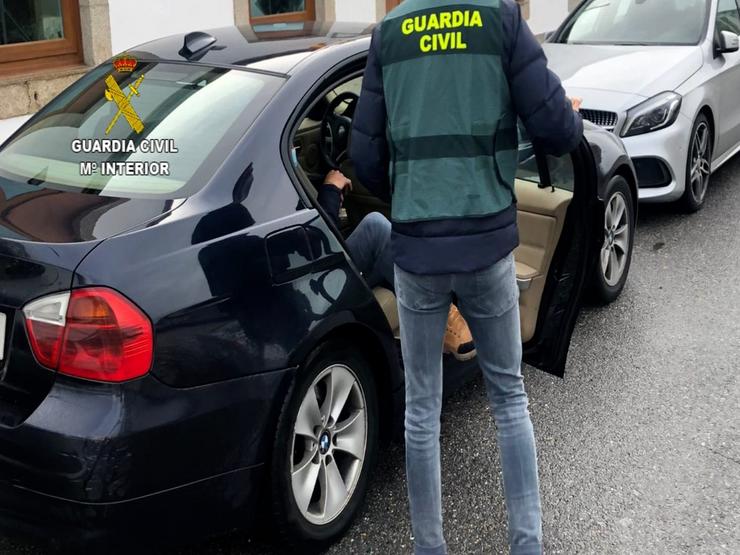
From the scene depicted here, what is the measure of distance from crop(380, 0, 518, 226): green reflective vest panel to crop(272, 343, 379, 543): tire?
696 millimetres

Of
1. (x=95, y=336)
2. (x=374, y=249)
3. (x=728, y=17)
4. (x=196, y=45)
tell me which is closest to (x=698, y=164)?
(x=728, y=17)

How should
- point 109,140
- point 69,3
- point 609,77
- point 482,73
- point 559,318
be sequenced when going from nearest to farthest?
point 482,73 < point 109,140 < point 559,318 < point 609,77 < point 69,3

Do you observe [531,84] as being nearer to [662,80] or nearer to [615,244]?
[615,244]

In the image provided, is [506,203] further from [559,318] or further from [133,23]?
[133,23]

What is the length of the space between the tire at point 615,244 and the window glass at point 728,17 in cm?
297

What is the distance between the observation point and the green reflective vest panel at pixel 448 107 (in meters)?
2.44

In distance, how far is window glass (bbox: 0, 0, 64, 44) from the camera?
7.55 meters

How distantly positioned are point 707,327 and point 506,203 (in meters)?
2.75

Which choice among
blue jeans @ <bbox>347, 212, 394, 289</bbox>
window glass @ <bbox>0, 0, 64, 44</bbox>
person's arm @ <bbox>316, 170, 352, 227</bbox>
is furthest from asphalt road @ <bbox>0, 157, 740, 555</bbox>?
window glass @ <bbox>0, 0, 64, 44</bbox>

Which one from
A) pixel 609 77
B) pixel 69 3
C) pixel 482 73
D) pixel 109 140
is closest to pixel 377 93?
pixel 482 73

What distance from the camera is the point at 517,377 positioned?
2.78m

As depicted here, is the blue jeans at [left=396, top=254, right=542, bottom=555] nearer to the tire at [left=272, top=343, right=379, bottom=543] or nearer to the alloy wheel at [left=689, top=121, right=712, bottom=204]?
the tire at [left=272, top=343, right=379, bottom=543]

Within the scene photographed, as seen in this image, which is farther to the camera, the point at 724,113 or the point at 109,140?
the point at 724,113

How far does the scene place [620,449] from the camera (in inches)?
148
